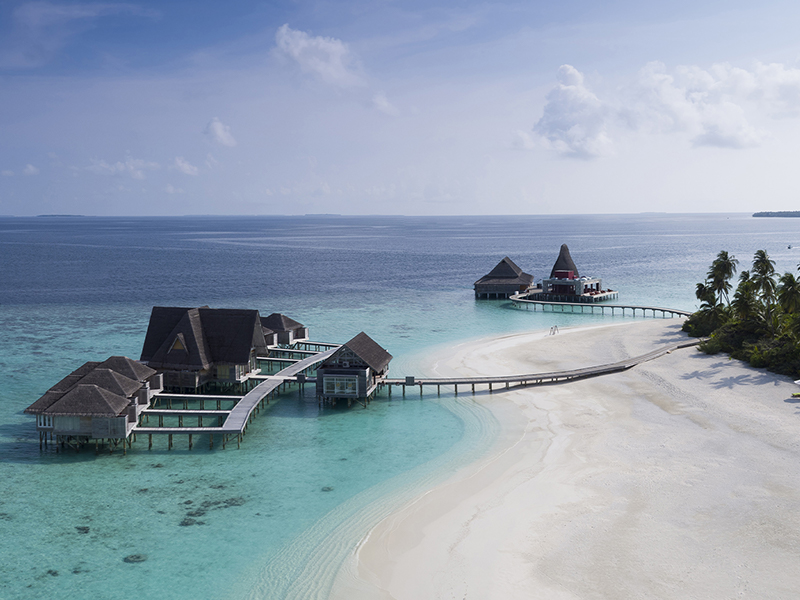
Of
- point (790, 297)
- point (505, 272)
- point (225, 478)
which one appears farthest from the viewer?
point (505, 272)

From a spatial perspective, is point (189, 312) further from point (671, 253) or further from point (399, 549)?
point (671, 253)

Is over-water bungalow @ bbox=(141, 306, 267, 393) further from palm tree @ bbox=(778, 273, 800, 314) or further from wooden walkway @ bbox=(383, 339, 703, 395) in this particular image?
palm tree @ bbox=(778, 273, 800, 314)

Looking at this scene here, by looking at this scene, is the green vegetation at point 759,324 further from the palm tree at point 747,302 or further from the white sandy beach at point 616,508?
the white sandy beach at point 616,508

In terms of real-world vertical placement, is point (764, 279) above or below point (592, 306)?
above

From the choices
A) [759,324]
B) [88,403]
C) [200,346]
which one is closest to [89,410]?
[88,403]

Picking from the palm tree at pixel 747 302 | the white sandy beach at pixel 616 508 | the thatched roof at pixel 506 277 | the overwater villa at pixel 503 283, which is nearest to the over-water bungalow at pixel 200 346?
the white sandy beach at pixel 616 508

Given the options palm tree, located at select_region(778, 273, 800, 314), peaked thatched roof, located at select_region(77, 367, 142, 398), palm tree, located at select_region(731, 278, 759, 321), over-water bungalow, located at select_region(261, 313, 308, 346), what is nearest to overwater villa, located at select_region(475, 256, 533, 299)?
palm tree, located at select_region(731, 278, 759, 321)

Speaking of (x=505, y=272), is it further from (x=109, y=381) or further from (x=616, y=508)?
(x=616, y=508)
